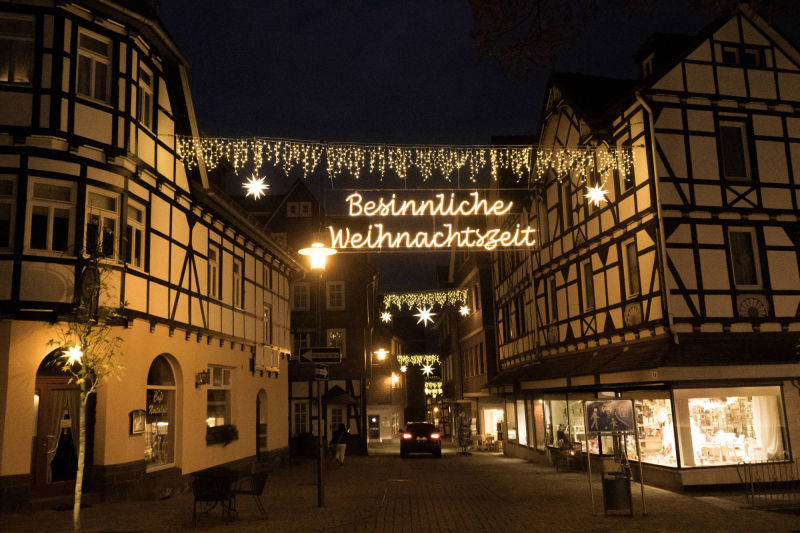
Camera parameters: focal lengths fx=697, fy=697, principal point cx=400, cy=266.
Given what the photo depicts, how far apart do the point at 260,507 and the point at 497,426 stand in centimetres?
2327

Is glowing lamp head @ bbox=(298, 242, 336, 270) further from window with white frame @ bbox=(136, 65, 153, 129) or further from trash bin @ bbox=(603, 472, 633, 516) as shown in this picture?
trash bin @ bbox=(603, 472, 633, 516)

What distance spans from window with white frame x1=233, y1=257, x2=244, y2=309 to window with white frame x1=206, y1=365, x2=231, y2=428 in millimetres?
2161

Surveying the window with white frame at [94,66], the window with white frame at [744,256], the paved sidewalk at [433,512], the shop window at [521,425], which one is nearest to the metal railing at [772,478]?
the paved sidewalk at [433,512]

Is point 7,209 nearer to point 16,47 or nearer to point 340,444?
point 16,47

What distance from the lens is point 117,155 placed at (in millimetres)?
13781

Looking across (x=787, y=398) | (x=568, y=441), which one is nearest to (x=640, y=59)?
(x=787, y=398)

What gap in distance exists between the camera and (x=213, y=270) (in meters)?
19.4

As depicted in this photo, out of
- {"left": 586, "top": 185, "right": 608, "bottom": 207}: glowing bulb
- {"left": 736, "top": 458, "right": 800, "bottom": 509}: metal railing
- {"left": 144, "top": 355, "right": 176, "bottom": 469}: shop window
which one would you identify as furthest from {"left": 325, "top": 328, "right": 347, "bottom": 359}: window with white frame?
{"left": 736, "top": 458, "right": 800, "bottom": 509}: metal railing

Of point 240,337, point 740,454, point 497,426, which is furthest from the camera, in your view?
point 497,426

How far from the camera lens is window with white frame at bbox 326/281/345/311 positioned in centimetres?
3691

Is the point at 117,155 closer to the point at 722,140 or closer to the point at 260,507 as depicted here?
the point at 260,507

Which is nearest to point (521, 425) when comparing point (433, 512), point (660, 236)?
point (660, 236)

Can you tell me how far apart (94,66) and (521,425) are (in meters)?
20.8

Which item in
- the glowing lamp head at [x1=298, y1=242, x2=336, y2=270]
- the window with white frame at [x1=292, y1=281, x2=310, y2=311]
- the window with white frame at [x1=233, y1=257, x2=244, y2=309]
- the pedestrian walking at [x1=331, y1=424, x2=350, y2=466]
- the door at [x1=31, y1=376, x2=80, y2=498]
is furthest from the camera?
the window with white frame at [x1=292, y1=281, x2=310, y2=311]
